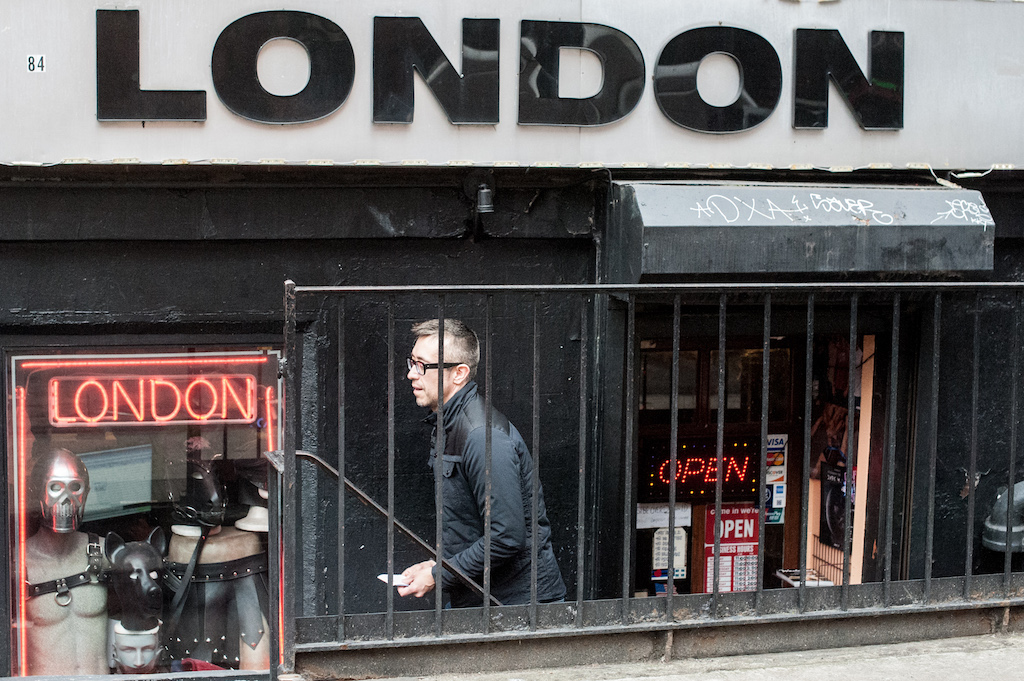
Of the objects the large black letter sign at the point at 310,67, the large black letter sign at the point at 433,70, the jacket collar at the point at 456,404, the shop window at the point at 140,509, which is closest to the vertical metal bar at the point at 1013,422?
the jacket collar at the point at 456,404

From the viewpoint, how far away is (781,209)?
A: 4828mm

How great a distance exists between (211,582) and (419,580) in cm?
195

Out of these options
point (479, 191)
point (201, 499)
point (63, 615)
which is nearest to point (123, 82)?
point (479, 191)

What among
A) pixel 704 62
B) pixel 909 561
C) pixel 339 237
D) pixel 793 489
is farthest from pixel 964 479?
pixel 339 237

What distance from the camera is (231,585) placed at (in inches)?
211

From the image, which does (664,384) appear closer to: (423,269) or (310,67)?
(423,269)

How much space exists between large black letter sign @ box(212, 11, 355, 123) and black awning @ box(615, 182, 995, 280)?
58.3 inches

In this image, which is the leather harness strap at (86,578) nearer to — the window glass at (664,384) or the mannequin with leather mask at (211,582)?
the mannequin with leather mask at (211,582)

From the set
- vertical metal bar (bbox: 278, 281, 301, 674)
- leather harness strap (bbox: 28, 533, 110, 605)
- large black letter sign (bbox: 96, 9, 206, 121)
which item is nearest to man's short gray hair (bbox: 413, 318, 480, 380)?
vertical metal bar (bbox: 278, 281, 301, 674)

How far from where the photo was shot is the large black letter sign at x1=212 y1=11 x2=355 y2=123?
4703 mm

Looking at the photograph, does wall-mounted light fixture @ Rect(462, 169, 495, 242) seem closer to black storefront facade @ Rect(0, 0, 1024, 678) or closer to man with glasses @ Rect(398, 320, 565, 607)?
black storefront facade @ Rect(0, 0, 1024, 678)

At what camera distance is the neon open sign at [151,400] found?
4996 mm

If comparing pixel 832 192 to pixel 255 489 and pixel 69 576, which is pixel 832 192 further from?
pixel 69 576

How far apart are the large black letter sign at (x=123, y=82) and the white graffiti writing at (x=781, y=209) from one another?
101 inches
